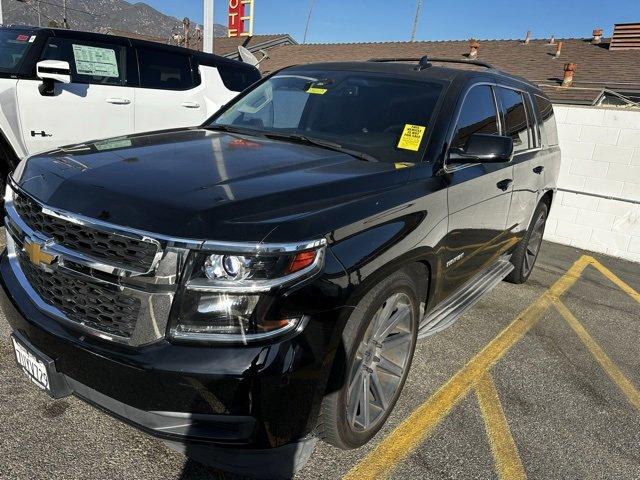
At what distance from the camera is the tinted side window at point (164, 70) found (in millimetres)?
6117

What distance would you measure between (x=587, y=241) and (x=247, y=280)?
7.07 m

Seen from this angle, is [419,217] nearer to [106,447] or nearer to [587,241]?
[106,447]

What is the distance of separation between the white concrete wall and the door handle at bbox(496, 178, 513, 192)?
4188mm

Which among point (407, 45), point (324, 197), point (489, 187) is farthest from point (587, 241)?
point (407, 45)

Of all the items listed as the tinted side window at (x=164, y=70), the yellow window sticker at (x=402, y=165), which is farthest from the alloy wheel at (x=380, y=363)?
the tinted side window at (x=164, y=70)

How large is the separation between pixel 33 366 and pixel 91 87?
4271 millimetres

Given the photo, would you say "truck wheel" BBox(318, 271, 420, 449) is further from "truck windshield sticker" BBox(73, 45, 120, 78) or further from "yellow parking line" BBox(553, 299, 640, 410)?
"truck windshield sticker" BBox(73, 45, 120, 78)

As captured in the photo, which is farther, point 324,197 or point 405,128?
point 405,128

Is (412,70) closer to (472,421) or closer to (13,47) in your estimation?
(472,421)

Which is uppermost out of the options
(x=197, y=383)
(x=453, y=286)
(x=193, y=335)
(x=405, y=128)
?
(x=405, y=128)

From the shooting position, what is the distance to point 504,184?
3.74 metres

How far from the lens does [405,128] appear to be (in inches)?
120

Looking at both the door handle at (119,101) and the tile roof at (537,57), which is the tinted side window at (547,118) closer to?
the door handle at (119,101)

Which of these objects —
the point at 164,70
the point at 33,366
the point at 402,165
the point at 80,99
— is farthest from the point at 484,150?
the point at 164,70
